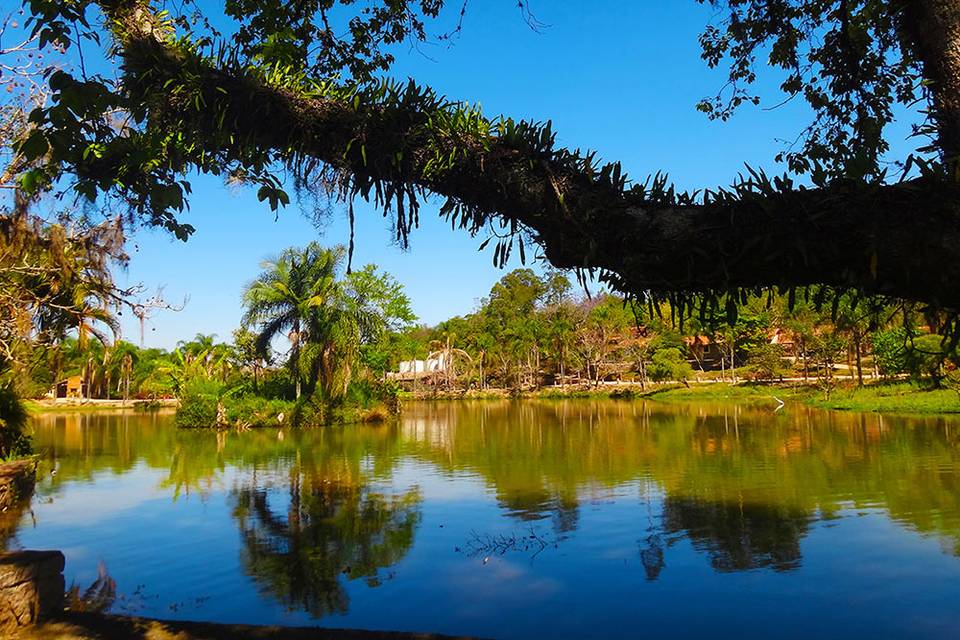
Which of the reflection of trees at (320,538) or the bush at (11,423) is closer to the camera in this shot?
the reflection of trees at (320,538)

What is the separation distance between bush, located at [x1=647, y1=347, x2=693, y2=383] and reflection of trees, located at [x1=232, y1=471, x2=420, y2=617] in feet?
120

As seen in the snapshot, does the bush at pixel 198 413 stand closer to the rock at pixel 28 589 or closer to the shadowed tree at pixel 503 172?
the rock at pixel 28 589

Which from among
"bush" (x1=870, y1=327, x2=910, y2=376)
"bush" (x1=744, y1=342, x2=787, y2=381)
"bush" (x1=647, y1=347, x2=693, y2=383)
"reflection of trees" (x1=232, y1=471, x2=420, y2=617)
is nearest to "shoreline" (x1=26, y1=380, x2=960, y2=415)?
"bush" (x1=647, y1=347, x2=693, y2=383)

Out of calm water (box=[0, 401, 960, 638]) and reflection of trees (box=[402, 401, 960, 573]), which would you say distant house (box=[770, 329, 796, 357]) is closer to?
reflection of trees (box=[402, 401, 960, 573])

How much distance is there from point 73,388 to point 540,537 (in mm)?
63000

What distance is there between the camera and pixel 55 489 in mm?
13219

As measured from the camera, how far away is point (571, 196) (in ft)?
8.32

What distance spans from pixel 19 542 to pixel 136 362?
54.4 metres

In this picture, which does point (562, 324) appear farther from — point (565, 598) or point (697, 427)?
point (565, 598)

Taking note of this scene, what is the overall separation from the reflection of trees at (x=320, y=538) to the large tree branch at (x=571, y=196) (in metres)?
5.00

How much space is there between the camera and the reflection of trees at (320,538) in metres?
7.00

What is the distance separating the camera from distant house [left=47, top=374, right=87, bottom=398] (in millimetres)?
57781

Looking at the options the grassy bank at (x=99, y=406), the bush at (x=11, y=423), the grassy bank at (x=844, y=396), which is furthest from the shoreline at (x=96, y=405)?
the bush at (x=11, y=423)

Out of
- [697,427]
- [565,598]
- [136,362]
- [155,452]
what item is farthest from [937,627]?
[136,362]
